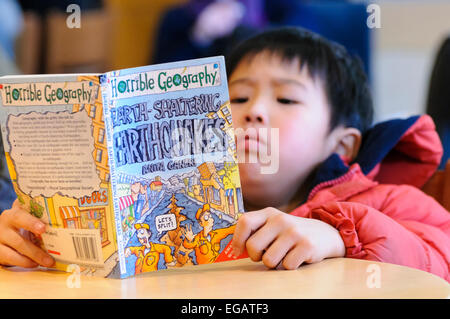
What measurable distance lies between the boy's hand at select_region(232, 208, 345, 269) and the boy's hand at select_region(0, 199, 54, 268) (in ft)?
0.91

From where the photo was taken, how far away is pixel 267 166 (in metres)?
1.21

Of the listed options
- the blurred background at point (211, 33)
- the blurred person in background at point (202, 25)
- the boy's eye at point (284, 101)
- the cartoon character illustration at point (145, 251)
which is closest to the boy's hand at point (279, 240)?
the cartoon character illustration at point (145, 251)

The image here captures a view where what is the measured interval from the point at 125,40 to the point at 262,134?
2.80m

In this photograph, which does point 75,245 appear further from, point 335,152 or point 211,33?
point 211,33

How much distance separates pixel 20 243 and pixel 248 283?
13.7 inches

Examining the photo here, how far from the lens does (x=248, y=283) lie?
782 mm

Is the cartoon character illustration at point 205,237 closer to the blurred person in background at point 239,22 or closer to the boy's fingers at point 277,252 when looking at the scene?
the boy's fingers at point 277,252

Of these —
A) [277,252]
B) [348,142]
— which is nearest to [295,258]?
[277,252]

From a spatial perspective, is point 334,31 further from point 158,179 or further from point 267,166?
point 158,179

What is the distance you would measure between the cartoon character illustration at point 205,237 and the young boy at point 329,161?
59 mm

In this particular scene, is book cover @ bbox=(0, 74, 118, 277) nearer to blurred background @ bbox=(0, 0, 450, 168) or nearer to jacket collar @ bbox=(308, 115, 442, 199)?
jacket collar @ bbox=(308, 115, 442, 199)

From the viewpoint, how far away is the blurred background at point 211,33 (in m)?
2.86


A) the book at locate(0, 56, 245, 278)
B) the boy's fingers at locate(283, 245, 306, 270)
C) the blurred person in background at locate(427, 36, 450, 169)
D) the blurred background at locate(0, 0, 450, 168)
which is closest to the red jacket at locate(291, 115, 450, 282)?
the boy's fingers at locate(283, 245, 306, 270)
